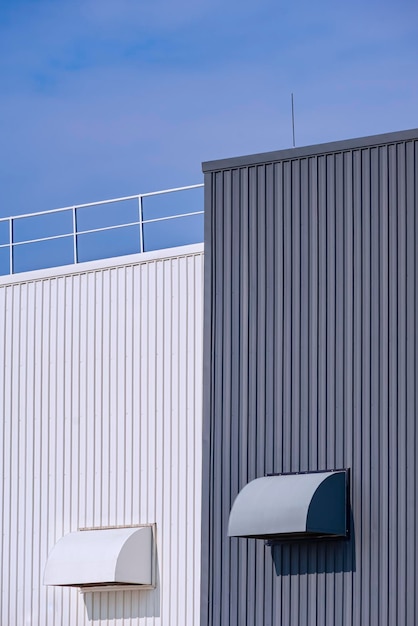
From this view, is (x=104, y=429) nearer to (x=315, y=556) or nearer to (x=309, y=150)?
(x=315, y=556)

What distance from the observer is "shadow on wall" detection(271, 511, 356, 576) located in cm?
1352

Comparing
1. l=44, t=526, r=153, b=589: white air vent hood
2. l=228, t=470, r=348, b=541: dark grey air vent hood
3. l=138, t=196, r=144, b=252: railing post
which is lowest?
l=44, t=526, r=153, b=589: white air vent hood

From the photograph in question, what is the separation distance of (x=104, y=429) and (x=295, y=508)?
4737 millimetres

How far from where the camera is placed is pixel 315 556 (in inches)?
540

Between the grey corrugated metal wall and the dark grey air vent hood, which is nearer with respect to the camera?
the dark grey air vent hood

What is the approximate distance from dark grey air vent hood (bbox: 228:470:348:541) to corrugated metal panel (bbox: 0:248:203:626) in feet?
9.70

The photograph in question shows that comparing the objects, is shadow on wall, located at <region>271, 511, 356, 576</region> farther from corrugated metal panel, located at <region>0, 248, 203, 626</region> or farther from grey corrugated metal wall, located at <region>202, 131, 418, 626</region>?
corrugated metal panel, located at <region>0, 248, 203, 626</region>

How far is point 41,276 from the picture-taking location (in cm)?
Result: 1859

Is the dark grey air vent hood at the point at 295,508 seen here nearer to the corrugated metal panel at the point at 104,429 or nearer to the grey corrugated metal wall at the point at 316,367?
the grey corrugated metal wall at the point at 316,367

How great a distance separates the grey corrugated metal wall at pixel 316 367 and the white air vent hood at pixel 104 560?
2.39 m

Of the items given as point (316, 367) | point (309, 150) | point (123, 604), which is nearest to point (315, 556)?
point (316, 367)

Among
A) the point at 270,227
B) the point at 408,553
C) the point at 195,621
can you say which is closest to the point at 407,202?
the point at 270,227

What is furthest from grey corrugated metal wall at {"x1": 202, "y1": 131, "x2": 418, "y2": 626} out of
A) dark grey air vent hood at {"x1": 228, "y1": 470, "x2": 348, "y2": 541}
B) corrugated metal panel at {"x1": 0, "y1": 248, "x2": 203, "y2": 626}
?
corrugated metal panel at {"x1": 0, "y1": 248, "x2": 203, "y2": 626}

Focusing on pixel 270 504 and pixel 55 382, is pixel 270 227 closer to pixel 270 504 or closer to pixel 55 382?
pixel 270 504
